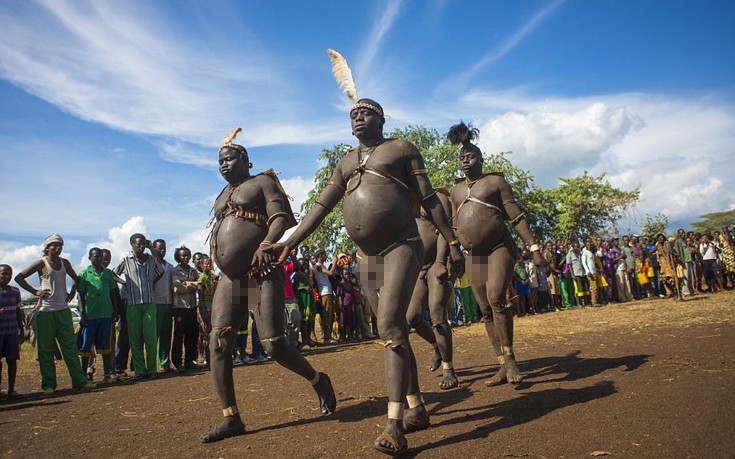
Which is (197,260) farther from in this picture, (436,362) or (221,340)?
(221,340)

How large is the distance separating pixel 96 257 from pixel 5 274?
1.47 meters

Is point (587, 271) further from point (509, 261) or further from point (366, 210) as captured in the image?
point (366, 210)

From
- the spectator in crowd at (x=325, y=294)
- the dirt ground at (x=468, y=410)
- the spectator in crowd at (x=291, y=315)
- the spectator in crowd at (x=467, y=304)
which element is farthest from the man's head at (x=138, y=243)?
the spectator in crowd at (x=467, y=304)

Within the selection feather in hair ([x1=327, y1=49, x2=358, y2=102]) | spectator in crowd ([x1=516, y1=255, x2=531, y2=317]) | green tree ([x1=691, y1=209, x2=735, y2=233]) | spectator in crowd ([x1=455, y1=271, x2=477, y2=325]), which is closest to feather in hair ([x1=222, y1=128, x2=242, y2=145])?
feather in hair ([x1=327, y1=49, x2=358, y2=102])

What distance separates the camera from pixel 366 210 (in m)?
4.05

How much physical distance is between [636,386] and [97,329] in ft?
28.2

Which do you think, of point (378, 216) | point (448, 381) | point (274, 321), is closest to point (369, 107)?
point (378, 216)

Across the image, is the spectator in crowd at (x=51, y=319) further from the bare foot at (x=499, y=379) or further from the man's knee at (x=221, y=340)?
the bare foot at (x=499, y=379)

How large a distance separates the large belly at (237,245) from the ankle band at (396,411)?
1.96 m

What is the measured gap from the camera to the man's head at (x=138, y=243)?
31.9 ft

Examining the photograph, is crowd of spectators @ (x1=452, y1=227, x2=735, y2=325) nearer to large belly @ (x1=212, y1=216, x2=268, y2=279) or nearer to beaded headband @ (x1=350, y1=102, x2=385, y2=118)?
large belly @ (x1=212, y1=216, x2=268, y2=279)

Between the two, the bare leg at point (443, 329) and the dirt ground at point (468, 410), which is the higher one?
the bare leg at point (443, 329)

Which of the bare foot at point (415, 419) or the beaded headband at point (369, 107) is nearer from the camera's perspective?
the bare foot at point (415, 419)

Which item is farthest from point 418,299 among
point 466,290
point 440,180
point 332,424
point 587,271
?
point 440,180
